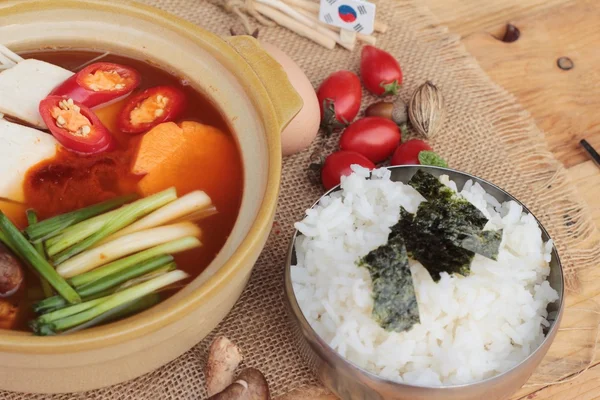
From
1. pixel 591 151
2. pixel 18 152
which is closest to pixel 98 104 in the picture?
pixel 18 152

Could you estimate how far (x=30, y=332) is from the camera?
5.50 ft

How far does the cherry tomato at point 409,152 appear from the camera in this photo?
8.04ft

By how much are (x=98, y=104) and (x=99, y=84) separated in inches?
2.4

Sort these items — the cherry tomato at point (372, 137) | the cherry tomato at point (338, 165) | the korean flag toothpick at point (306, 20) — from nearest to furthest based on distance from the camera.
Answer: the cherry tomato at point (338, 165), the cherry tomato at point (372, 137), the korean flag toothpick at point (306, 20)

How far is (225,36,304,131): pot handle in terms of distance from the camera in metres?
1.97

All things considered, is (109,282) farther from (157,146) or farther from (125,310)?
(157,146)

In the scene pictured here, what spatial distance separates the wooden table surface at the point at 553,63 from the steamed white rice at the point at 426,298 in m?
0.41

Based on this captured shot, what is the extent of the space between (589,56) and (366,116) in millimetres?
1003

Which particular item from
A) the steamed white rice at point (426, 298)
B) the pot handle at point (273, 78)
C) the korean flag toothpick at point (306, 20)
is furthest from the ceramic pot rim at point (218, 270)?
the korean flag toothpick at point (306, 20)

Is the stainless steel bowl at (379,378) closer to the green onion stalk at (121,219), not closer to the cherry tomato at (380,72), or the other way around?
the green onion stalk at (121,219)

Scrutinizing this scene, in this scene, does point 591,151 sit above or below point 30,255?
below

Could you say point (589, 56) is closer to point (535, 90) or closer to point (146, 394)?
point (535, 90)

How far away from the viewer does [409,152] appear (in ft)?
8.07

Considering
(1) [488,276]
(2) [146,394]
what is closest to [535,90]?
(1) [488,276]
